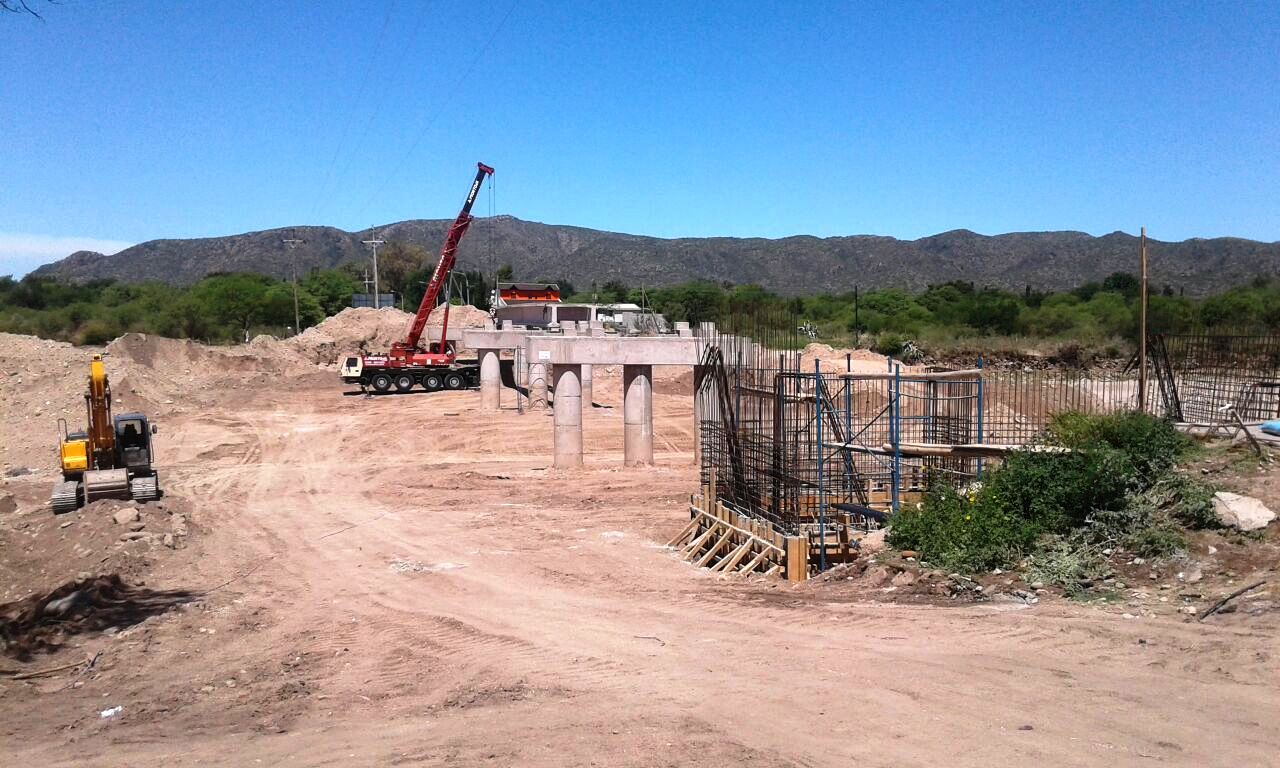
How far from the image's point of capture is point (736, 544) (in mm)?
14508

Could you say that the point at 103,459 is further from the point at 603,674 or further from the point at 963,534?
the point at 963,534

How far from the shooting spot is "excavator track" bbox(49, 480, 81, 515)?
18703mm

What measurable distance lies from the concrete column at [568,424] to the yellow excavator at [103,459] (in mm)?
9305

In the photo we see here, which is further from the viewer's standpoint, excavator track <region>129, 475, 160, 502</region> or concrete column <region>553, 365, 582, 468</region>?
concrete column <region>553, 365, 582, 468</region>

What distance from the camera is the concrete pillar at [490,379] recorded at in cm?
3822

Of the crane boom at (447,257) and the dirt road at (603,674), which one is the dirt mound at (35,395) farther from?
the dirt road at (603,674)

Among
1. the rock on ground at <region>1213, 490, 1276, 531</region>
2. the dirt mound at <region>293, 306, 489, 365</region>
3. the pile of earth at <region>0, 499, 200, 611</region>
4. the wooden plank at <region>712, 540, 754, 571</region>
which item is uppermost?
the dirt mound at <region>293, 306, 489, 365</region>

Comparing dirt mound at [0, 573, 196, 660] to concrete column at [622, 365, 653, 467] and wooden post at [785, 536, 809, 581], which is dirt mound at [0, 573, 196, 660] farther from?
concrete column at [622, 365, 653, 467]

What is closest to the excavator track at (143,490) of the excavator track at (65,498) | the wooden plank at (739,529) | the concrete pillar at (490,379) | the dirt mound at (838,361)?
the excavator track at (65,498)

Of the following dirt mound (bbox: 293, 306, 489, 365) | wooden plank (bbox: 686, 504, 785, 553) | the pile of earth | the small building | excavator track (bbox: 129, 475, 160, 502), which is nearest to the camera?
wooden plank (bbox: 686, 504, 785, 553)

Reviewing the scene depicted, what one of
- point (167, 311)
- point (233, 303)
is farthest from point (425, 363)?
point (233, 303)

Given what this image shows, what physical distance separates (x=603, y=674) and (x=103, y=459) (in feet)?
48.9

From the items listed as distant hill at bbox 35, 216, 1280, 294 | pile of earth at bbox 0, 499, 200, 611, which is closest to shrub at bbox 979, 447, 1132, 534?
pile of earth at bbox 0, 499, 200, 611

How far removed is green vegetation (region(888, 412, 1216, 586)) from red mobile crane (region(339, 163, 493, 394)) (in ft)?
109
